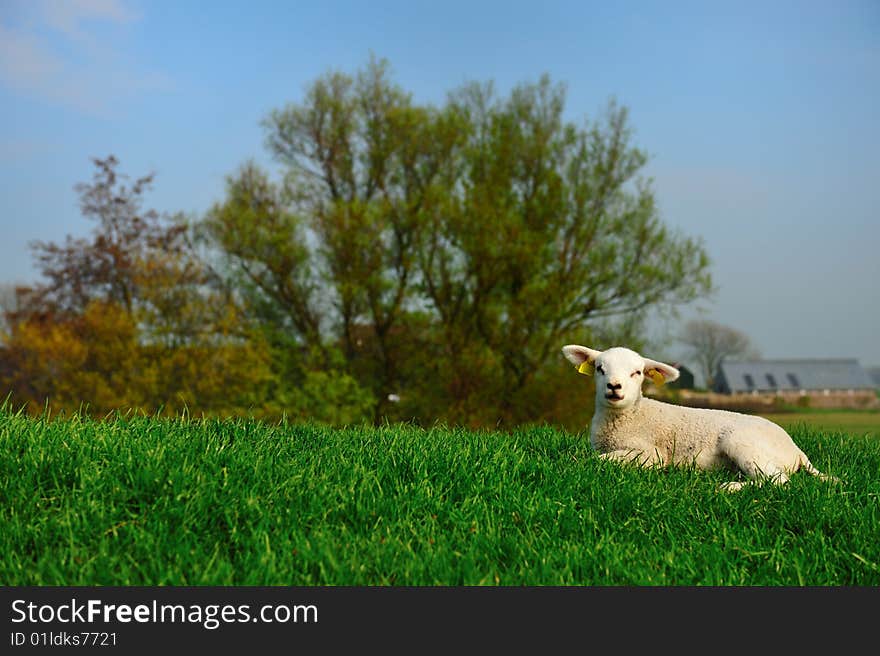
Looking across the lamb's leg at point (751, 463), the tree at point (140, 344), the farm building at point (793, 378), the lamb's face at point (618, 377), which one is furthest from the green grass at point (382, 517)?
the farm building at point (793, 378)

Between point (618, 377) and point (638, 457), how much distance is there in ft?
2.32

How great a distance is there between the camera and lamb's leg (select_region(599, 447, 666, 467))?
6344 mm

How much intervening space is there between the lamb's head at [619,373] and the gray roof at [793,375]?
30.9 meters

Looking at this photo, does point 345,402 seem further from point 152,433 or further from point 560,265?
point 152,433

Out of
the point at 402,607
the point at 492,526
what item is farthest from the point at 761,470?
the point at 402,607

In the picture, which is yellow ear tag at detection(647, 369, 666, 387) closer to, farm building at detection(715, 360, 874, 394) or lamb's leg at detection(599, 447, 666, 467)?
lamb's leg at detection(599, 447, 666, 467)

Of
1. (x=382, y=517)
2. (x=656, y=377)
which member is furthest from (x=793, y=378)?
(x=382, y=517)

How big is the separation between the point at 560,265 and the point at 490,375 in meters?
4.02

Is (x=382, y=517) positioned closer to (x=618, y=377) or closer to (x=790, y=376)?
(x=618, y=377)

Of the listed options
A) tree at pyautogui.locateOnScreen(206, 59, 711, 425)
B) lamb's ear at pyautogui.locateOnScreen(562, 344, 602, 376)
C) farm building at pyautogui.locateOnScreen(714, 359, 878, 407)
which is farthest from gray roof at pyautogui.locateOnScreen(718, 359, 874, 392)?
lamb's ear at pyautogui.locateOnScreen(562, 344, 602, 376)

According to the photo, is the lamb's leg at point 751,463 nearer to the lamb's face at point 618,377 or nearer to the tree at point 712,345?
the lamb's face at point 618,377

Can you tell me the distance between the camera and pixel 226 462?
513cm

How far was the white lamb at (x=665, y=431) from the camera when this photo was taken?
20.5ft

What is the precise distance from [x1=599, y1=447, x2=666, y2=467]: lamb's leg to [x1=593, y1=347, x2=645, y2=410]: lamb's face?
15.0 inches
